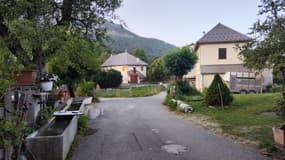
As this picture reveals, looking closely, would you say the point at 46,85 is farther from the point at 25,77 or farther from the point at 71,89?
the point at 71,89

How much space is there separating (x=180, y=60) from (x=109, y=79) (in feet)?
53.6

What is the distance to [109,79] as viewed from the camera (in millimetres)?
34656

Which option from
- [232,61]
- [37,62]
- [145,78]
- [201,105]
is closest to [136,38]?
[145,78]

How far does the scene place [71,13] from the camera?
27.1 feet

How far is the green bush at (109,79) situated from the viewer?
3423cm

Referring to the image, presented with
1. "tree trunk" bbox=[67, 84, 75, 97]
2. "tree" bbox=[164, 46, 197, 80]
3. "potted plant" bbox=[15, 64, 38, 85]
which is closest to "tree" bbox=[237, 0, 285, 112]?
→ "potted plant" bbox=[15, 64, 38, 85]

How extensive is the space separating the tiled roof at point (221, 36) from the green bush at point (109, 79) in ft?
44.8

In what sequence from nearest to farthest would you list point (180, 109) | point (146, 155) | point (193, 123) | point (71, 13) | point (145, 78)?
point (146, 155)
point (71, 13)
point (193, 123)
point (180, 109)
point (145, 78)

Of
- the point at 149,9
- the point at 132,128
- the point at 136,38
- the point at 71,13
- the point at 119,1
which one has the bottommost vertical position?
the point at 132,128

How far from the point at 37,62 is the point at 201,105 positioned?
976cm

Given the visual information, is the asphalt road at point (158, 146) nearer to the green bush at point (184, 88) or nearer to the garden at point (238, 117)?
the garden at point (238, 117)

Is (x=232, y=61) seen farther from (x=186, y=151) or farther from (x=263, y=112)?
(x=186, y=151)

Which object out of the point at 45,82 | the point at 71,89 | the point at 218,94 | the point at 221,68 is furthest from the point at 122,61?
the point at 45,82

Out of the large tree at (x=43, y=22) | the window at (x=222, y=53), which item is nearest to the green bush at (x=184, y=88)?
the window at (x=222, y=53)
